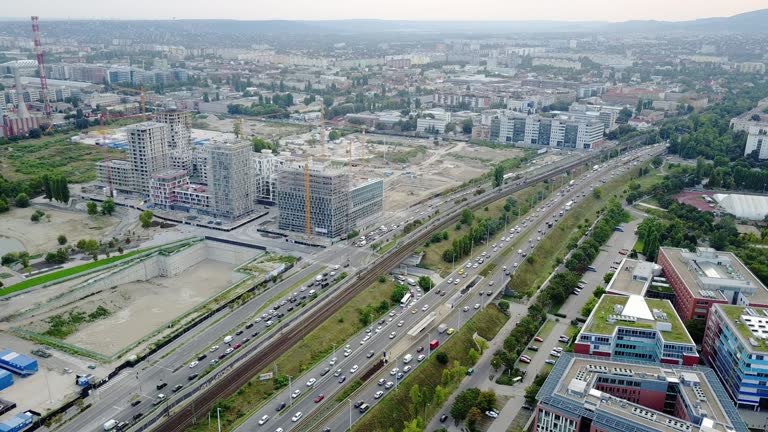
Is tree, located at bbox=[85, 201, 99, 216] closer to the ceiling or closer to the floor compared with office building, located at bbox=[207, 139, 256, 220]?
closer to the floor

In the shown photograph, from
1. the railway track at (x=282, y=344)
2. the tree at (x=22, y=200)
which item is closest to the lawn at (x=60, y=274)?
the railway track at (x=282, y=344)

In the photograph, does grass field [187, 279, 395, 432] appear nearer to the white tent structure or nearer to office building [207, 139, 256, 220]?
office building [207, 139, 256, 220]

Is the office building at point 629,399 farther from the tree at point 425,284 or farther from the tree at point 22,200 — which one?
the tree at point 22,200

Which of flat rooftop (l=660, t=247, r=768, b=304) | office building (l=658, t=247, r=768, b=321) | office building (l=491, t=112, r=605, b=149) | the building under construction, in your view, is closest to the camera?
office building (l=658, t=247, r=768, b=321)

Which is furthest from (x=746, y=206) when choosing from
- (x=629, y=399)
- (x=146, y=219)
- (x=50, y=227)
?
(x=50, y=227)

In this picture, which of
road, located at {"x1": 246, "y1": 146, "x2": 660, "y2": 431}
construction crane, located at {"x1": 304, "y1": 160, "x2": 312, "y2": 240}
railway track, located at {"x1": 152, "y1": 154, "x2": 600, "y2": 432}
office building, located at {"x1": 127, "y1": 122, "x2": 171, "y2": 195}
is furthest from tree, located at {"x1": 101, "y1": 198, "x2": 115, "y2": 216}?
road, located at {"x1": 246, "y1": 146, "x2": 660, "y2": 431}

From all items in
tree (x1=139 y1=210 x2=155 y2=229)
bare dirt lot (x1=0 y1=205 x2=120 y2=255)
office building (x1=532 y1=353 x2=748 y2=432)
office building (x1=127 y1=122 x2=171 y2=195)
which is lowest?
bare dirt lot (x1=0 y1=205 x2=120 y2=255)

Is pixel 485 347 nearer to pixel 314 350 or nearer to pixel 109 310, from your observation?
pixel 314 350
